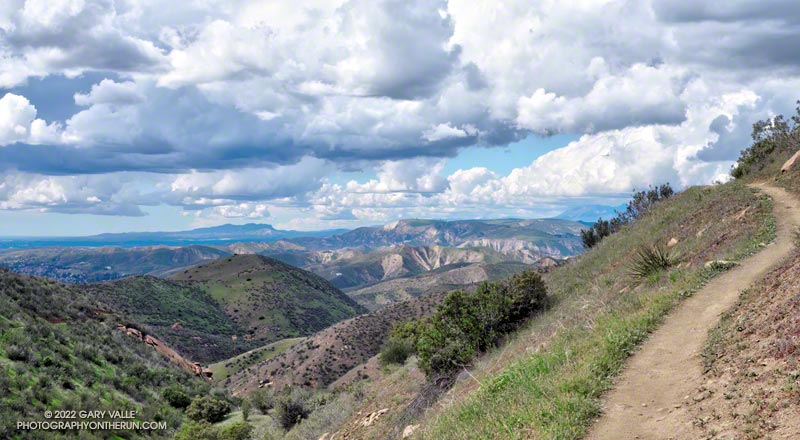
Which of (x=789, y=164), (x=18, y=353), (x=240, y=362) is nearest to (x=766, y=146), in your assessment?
(x=789, y=164)

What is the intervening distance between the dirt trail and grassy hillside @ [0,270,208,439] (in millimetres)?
A: 18967

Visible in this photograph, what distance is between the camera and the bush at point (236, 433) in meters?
23.5

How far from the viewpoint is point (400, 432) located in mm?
12312

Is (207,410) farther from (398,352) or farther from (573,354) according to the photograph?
(573,354)

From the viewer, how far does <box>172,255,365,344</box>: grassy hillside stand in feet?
419

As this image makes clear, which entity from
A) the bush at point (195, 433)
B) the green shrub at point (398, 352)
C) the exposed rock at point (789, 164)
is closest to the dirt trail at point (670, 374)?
the bush at point (195, 433)

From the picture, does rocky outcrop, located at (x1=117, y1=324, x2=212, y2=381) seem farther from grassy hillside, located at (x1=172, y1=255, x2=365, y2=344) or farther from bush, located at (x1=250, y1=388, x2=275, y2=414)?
grassy hillside, located at (x1=172, y1=255, x2=365, y2=344)

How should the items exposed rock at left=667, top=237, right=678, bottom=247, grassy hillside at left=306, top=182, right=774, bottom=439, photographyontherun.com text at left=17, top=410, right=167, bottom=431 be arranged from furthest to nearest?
exposed rock at left=667, top=237, right=678, bottom=247
photographyontherun.com text at left=17, top=410, right=167, bottom=431
grassy hillside at left=306, top=182, right=774, bottom=439

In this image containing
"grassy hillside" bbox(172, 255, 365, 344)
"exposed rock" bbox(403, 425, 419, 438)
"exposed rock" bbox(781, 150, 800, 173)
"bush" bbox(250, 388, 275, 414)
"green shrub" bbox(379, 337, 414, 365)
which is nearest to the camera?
"exposed rock" bbox(403, 425, 419, 438)

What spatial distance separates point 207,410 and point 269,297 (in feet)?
395

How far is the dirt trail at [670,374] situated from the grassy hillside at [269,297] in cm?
11386

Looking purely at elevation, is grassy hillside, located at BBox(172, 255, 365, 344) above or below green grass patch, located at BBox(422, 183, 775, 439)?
below

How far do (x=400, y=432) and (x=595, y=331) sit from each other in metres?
5.34

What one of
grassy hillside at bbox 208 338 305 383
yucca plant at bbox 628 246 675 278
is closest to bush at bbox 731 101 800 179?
yucca plant at bbox 628 246 675 278
